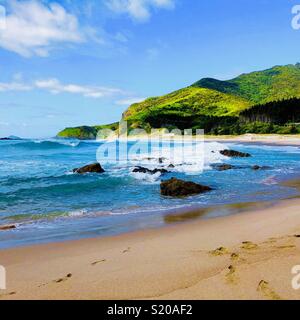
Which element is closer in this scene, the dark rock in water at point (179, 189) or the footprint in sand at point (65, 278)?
the footprint in sand at point (65, 278)

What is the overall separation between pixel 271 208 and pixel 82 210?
6.51 metres

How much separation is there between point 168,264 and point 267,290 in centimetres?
189

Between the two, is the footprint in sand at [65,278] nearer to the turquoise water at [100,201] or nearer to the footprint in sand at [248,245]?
the turquoise water at [100,201]

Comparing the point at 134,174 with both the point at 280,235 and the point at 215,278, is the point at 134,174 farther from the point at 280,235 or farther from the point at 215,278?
the point at 215,278

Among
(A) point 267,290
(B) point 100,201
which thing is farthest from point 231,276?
(B) point 100,201

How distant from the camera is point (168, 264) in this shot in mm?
6250

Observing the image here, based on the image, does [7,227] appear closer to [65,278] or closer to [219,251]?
[65,278]

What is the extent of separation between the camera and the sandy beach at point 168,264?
5023 mm

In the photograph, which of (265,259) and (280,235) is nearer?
(265,259)

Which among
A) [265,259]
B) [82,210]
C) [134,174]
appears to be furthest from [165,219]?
[134,174]

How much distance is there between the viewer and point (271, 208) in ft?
39.4

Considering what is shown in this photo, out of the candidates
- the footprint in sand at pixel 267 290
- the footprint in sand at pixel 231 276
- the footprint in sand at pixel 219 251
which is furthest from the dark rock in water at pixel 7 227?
the footprint in sand at pixel 267 290

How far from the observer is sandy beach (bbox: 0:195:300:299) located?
5.02m
